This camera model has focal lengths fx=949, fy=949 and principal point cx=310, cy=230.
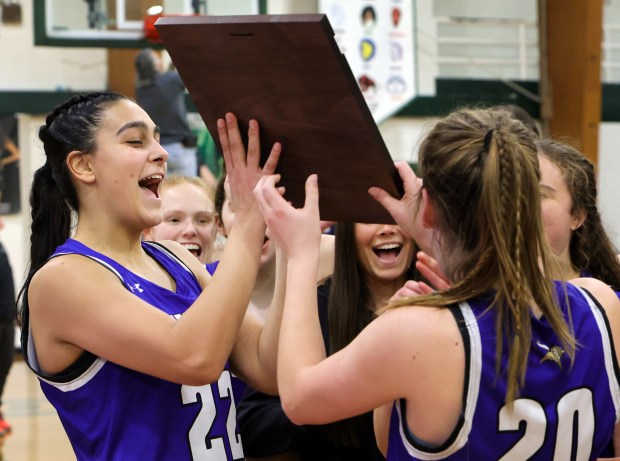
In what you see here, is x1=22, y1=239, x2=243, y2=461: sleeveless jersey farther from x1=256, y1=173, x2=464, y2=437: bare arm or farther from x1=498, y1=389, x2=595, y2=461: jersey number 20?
x1=498, y1=389, x2=595, y2=461: jersey number 20

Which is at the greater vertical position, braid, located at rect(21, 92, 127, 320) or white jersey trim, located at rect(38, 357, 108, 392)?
braid, located at rect(21, 92, 127, 320)

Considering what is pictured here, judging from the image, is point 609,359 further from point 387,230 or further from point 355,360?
point 387,230

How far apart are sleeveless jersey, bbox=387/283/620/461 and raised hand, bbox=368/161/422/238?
0.36m

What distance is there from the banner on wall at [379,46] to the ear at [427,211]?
6948 mm

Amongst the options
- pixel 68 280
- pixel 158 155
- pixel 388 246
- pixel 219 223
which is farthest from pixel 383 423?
pixel 219 223

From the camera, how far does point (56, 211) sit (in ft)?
7.07

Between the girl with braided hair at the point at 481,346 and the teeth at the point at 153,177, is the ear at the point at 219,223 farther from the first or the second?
the girl with braided hair at the point at 481,346

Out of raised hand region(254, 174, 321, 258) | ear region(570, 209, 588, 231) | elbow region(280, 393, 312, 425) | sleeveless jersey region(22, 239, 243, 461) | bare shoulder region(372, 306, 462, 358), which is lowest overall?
sleeveless jersey region(22, 239, 243, 461)

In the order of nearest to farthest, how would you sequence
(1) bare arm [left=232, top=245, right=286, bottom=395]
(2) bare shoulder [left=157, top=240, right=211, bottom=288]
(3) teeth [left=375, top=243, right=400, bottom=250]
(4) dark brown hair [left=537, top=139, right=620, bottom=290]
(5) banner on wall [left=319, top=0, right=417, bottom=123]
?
(1) bare arm [left=232, top=245, right=286, bottom=395], (2) bare shoulder [left=157, top=240, right=211, bottom=288], (4) dark brown hair [left=537, top=139, right=620, bottom=290], (3) teeth [left=375, top=243, right=400, bottom=250], (5) banner on wall [left=319, top=0, right=417, bottom=123]

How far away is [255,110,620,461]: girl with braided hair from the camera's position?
58.7 inches

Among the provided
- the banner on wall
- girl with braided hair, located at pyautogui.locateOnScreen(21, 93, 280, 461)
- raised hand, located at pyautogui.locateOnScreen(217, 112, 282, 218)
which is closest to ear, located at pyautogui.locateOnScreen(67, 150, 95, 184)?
girl with braided hair, located at pyautogui.locateOnScreen(21, 93, 280, 461)

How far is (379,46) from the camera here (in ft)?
28.7

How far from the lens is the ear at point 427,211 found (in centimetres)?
162

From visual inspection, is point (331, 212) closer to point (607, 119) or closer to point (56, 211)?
point (56, 211)
